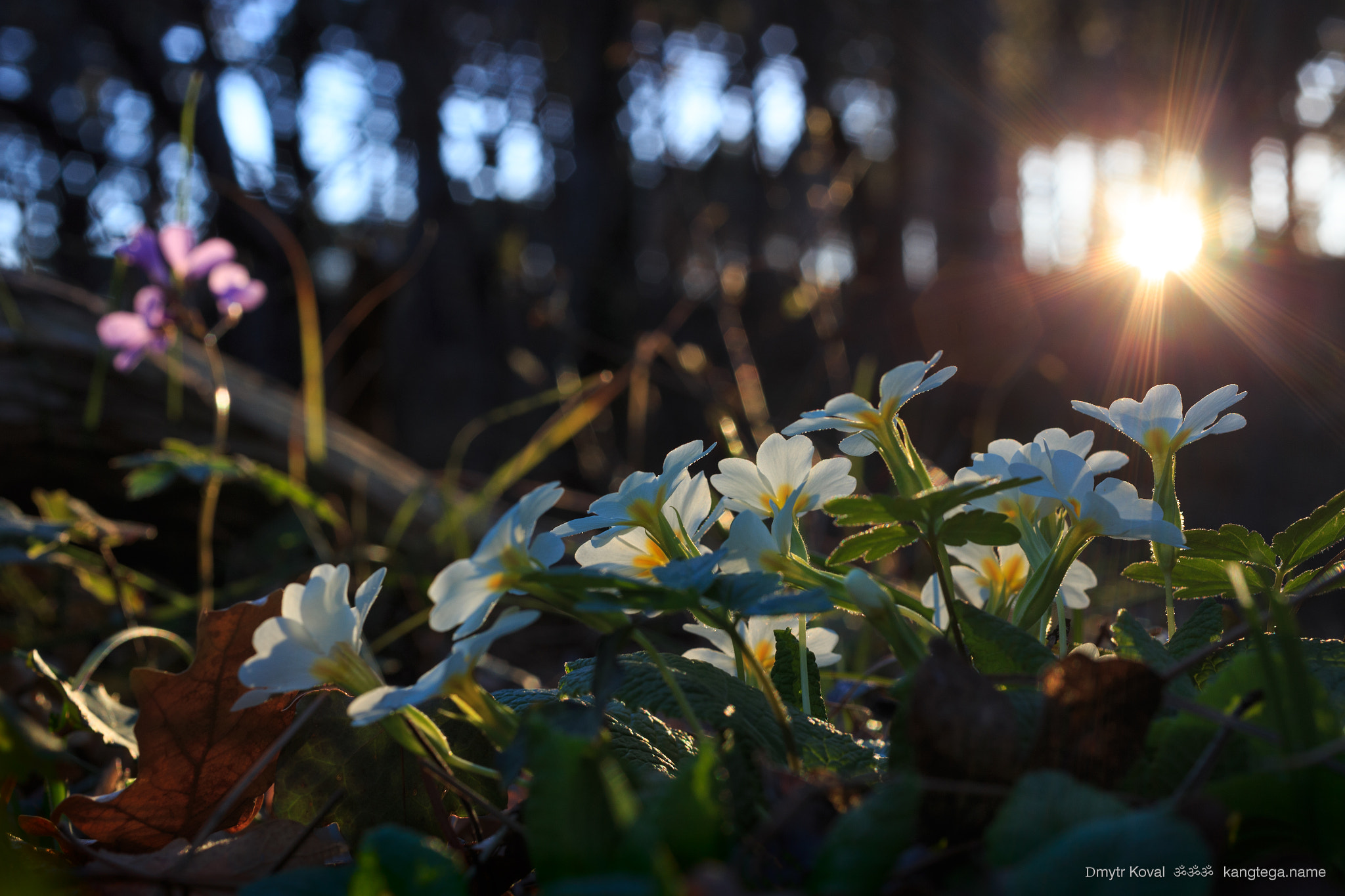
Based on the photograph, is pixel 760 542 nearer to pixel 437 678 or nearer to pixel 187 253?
pixel 437 678

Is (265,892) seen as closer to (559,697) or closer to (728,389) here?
(559,697)

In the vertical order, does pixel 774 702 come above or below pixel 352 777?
above

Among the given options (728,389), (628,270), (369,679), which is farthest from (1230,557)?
(628,270)

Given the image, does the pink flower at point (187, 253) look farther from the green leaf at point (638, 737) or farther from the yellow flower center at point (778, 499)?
the yellow flower center at point (778, 499)

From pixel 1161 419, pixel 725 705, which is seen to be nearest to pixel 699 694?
pixel 725 705

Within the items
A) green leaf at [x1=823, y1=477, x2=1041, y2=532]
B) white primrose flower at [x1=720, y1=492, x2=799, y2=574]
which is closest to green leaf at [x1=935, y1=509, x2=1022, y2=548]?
green leaf at [x1=823, y1=477, x2=1041, y2=532]

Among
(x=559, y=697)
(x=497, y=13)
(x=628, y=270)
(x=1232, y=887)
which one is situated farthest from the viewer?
(x=497, y=13)
